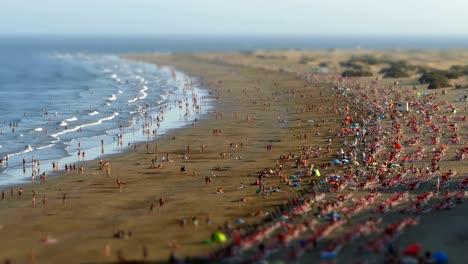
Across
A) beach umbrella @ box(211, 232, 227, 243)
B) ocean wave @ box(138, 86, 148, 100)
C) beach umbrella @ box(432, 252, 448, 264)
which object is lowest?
beach umbrella @ box(211, 232, 227, 243)

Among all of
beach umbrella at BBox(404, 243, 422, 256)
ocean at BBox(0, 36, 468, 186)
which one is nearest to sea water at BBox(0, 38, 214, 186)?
ocean at BBox(0, 36, 468, 186)

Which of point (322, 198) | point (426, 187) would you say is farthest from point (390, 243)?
point (426, 187)

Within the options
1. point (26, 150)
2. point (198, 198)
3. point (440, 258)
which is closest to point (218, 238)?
point (198, 198)

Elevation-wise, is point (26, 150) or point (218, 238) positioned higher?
point (218, 238)

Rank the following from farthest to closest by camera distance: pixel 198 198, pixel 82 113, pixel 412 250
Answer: pixel 82 113, pixel 198 198, pixel 412 250

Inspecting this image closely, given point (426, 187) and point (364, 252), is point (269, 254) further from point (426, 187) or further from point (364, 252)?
point (426, 187)

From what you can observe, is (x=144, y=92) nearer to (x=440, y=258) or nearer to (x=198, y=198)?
(x=198, y=198)

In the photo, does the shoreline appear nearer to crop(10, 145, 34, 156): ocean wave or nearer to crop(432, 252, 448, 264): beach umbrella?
crop(10, 145, 34, 156): ocean wave

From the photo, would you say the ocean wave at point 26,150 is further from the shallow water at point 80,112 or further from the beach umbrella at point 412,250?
the beach umbrella at point 412,250
